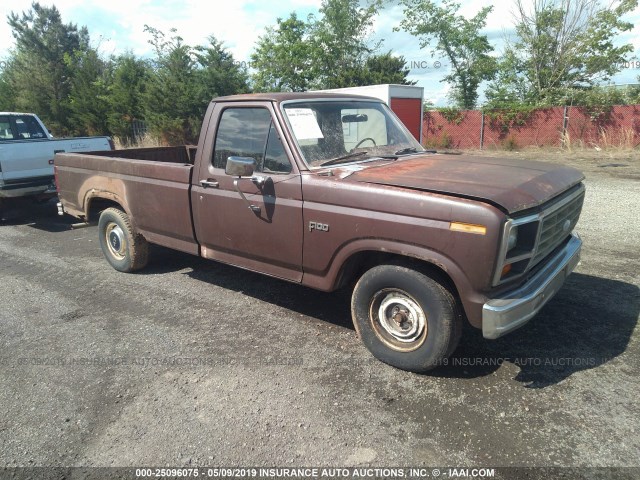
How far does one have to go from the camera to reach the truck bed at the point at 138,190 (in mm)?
4723

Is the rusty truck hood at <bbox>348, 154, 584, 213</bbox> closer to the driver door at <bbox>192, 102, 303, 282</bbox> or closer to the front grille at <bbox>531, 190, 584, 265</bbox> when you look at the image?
the front grille at <bbox>531, 190, 584, 265</bbox>

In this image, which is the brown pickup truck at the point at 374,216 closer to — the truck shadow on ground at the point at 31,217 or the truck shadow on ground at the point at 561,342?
the truck shadow on ground at the point at 561,342

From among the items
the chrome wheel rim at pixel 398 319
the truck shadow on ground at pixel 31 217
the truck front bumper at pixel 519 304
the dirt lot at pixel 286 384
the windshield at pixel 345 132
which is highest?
the windshield at pixel 345 132

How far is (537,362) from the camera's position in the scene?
3551mm

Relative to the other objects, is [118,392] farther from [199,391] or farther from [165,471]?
[165,471]

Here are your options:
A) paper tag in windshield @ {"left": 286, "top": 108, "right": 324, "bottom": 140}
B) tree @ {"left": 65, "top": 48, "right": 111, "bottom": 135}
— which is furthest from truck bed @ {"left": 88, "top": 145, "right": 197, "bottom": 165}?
tree @ {"left": 65, "top": 48, "right": 111, "bottom": 135}

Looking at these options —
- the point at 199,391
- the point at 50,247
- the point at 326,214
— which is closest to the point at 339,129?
the point at 326,214

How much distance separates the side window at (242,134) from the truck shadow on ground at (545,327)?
1.54 meters

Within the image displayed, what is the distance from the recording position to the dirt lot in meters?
2.73

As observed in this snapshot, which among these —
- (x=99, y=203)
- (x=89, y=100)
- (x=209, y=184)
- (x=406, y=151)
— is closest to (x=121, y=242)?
(x=99, y=203)

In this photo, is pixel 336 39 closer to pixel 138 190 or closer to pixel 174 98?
pixel 174 98

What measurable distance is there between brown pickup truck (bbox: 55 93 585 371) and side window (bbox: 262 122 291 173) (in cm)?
1

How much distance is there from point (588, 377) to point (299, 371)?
206 centimetres

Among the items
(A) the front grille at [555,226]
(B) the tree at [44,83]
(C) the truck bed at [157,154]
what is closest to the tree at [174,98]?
(B) the tree at [44,83]
